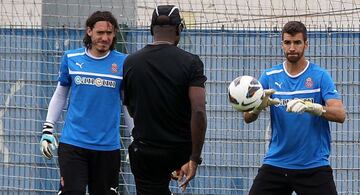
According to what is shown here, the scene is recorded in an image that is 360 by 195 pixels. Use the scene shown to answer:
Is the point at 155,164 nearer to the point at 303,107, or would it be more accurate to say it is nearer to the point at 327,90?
the point at 303,107

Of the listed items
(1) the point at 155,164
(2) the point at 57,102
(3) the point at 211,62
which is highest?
(3) the point at 211,62

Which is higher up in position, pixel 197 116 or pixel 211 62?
pixel 211 62

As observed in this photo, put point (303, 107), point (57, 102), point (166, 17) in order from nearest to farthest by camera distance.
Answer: point (166, 17) < point (303, 107) < point (57, 102)

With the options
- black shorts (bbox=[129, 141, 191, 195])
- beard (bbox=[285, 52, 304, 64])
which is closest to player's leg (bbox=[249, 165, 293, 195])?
beard (bbox=[285, 52, 304, 64])

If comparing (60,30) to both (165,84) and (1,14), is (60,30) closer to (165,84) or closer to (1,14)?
(1,14)

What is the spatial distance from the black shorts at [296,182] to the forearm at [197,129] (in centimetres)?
124

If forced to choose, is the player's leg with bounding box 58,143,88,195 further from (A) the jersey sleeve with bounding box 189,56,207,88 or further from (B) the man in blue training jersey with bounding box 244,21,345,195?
(A) the jersey sleeve with bounding box 189,56,207,88

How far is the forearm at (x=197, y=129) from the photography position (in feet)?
25.3

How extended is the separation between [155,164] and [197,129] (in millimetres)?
443

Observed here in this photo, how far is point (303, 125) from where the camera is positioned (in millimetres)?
8719

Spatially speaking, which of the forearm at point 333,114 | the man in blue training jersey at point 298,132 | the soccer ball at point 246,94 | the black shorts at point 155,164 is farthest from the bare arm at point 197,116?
the forearm at point 333,114

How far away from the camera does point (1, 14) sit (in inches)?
479

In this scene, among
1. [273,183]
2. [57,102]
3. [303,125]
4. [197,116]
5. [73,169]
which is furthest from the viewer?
[57,102]

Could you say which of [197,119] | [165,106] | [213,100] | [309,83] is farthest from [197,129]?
[213,100]
